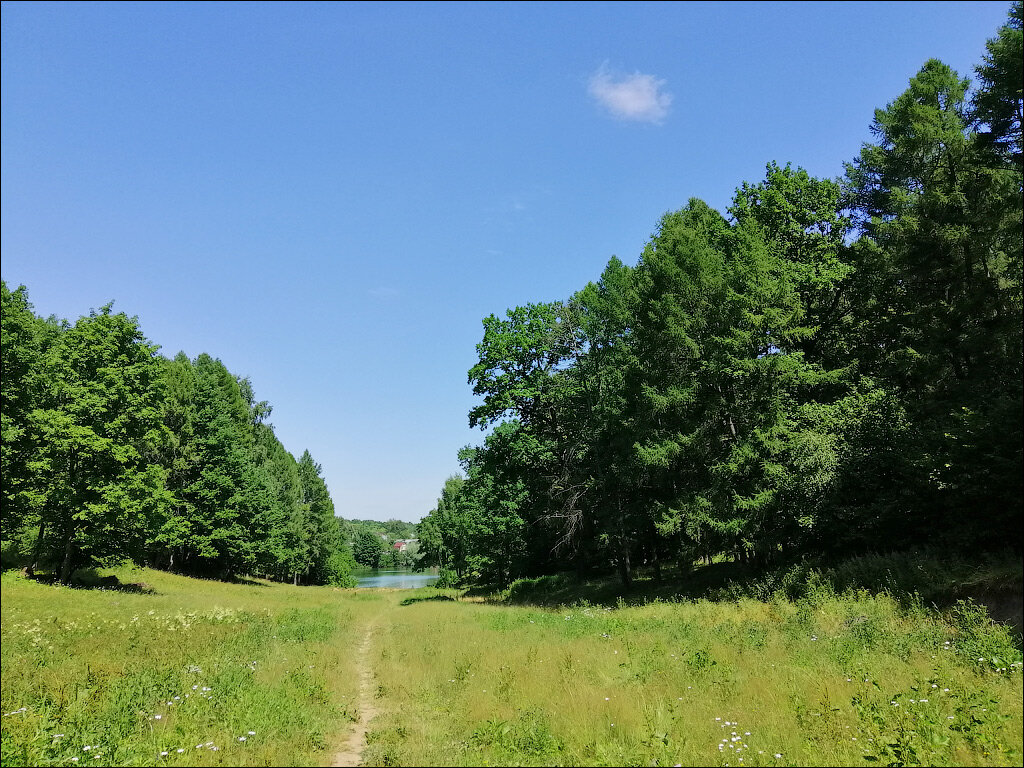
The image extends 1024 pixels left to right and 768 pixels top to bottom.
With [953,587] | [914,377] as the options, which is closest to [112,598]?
[953,587]

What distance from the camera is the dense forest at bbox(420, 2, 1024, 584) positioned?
15.8 meters

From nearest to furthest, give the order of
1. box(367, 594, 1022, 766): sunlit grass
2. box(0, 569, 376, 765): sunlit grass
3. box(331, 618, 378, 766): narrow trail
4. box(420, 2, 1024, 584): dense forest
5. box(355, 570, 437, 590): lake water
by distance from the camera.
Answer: box(367, 594, 1022, 766): sunlit grass < box(0, 569, 376, 765): sunlit grass < box(331, 618, 378, 766): narrow trail < box(420, 2, 1024, 584): dense forest < box(355, 570, 437, 590): lake water

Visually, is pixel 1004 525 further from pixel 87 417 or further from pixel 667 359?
pixel 87 417

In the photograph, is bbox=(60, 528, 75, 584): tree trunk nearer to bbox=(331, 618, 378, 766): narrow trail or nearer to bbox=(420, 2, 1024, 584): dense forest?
bbox=(331, 618, 378, 766): narrow trail

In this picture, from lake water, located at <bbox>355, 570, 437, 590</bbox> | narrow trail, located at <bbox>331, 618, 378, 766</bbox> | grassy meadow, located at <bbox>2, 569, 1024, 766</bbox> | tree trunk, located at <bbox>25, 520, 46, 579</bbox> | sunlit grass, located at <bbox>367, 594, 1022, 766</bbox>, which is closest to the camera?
sunlit grass, located at <bbox>367, 594, 1022, 766</bbox>

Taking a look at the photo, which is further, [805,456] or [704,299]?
[704,299]

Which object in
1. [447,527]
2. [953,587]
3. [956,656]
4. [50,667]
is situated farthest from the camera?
[447,527]

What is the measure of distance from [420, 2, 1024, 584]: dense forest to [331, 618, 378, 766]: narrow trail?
12.1m

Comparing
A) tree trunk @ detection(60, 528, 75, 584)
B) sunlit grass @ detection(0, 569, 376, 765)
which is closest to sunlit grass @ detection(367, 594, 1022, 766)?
sunlit grass @ detection(0, 569, 376, 765)

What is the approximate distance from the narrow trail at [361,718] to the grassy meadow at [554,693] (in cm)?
14

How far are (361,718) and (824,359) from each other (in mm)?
23809

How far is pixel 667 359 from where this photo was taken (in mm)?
22797

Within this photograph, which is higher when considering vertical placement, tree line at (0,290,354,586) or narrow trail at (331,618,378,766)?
tree line at (0,290,354,586)

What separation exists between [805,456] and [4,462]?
3277cm
